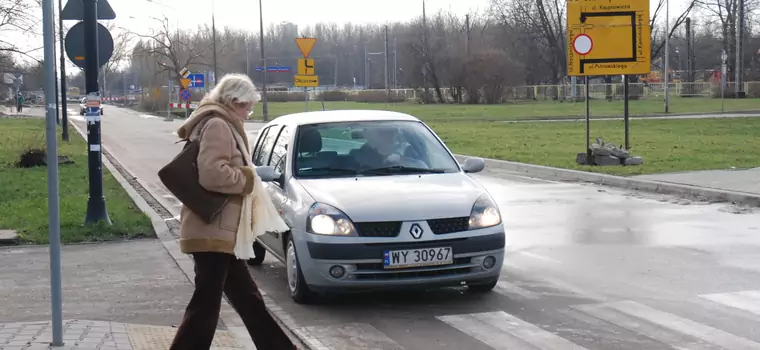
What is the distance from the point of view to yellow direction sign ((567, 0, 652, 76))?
63.3 feet

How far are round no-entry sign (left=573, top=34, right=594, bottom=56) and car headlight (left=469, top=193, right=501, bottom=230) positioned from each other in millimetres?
12740

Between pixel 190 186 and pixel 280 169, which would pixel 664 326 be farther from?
pixel 280 169

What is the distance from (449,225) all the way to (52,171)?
9.98 ft

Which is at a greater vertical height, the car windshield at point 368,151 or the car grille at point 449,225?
the car windshield at point 368,151

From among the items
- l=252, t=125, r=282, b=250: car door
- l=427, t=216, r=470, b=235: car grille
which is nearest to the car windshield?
l=252, t=125, r=282, b=250: car door

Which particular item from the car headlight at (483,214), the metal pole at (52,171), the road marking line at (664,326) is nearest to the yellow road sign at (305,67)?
the car headlight at (483,214)

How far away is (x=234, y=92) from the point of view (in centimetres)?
511

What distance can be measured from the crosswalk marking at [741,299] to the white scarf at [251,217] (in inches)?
147

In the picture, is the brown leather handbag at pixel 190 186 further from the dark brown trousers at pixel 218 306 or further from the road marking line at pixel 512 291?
the road marking line at pixel 512 291

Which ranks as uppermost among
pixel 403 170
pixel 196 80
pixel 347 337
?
pixel 196 80

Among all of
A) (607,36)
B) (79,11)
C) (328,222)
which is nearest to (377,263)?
(328,222)

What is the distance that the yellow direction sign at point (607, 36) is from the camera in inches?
760

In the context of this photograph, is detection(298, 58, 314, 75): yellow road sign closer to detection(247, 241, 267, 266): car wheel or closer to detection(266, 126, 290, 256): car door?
detection(247, 241, 267, 266): car wheel

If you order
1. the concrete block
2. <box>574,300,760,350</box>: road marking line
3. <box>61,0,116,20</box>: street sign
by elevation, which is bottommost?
<box>574,300,760,350</box>: road marking line
